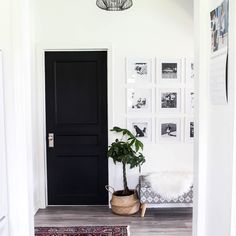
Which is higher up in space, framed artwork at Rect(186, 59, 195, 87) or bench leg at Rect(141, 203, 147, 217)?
framed artwork at Rect(186, 59, 195, 87)

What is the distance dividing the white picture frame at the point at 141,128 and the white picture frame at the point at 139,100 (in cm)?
13

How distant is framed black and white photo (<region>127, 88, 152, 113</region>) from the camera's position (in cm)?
438

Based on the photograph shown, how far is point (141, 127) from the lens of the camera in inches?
174

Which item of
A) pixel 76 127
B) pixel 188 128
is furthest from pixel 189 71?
pixel 76 127

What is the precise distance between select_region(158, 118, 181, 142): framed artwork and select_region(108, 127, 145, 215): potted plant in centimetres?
40

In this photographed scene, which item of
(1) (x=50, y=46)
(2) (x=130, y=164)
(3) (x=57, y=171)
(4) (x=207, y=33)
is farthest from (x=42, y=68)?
(4) (x=207, y=33)

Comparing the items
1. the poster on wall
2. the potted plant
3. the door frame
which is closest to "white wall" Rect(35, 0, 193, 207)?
the door frame

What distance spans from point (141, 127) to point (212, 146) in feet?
8.98

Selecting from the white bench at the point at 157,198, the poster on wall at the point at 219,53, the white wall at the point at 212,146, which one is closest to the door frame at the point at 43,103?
the white bench at the point at 157,198

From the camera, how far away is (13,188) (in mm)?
1882

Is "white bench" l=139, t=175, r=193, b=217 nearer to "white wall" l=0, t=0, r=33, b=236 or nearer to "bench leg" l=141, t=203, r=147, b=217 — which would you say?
"bench leg" l=141, t=203, r=147, b=217

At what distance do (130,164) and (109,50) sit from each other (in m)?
1.58

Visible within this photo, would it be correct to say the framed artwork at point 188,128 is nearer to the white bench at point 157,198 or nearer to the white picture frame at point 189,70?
the white picture frame at point 189,70

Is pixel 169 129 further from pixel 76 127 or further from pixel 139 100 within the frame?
pixel 76 127
